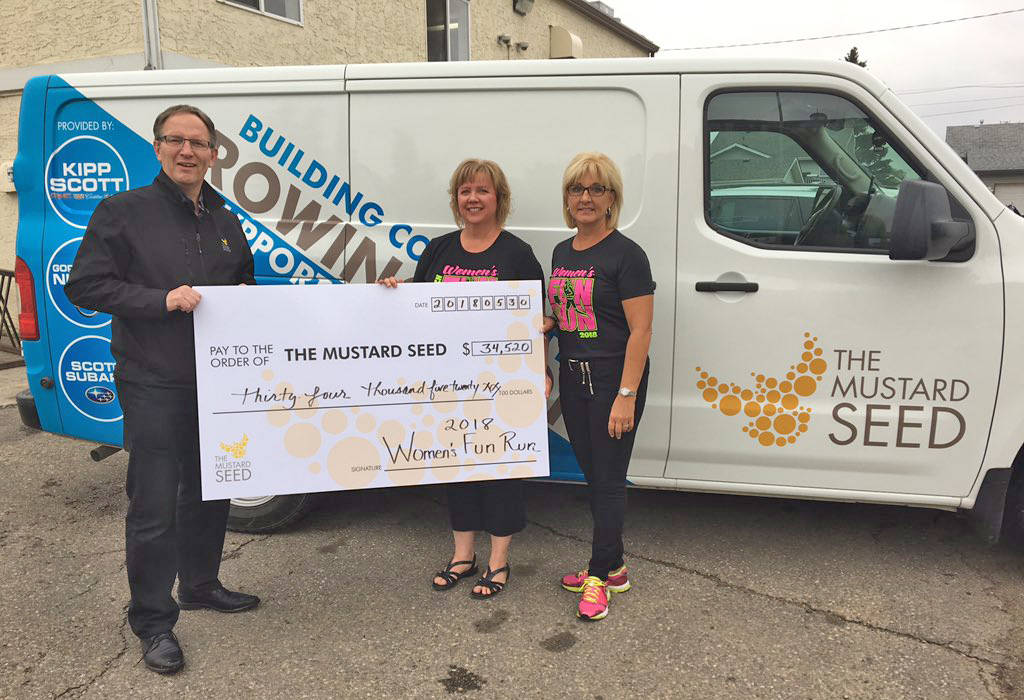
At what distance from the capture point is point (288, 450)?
2.62m

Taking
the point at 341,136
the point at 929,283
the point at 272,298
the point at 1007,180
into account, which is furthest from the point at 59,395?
the point at 1007,180

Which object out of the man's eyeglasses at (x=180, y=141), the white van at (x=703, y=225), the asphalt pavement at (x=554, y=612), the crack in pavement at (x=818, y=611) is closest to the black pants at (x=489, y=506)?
the asphalt pavement at (x=554, y=612)

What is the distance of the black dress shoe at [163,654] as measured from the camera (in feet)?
7.84

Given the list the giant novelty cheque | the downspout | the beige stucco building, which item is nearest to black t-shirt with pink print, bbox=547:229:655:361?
the giant novelty cheque

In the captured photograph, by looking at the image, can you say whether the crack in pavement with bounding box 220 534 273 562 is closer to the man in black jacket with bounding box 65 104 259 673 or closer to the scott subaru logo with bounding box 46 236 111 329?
the man in black jacket with bounding box 65 104 259 673

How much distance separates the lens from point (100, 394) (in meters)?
3.24

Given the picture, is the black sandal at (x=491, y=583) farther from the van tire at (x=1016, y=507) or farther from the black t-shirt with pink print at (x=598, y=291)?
the van tire at (x=1016, y=507)

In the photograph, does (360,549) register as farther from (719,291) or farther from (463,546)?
(719,291)

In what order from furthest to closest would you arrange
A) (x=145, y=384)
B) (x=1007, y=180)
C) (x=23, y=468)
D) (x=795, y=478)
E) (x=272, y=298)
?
1. (x=1007, y=180)
2. (x=23, y=468)
3. (x=795, y=478)
4. (x=272, y=298)
5. (x=145, y=384)

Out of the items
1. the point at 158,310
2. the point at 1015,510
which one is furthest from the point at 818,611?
the point at 158,310

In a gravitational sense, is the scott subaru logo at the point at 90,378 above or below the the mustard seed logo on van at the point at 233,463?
above

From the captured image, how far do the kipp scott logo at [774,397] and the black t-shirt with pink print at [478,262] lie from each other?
2.80 feet

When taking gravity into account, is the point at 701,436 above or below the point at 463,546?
above

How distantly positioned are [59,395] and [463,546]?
1.97 meters
